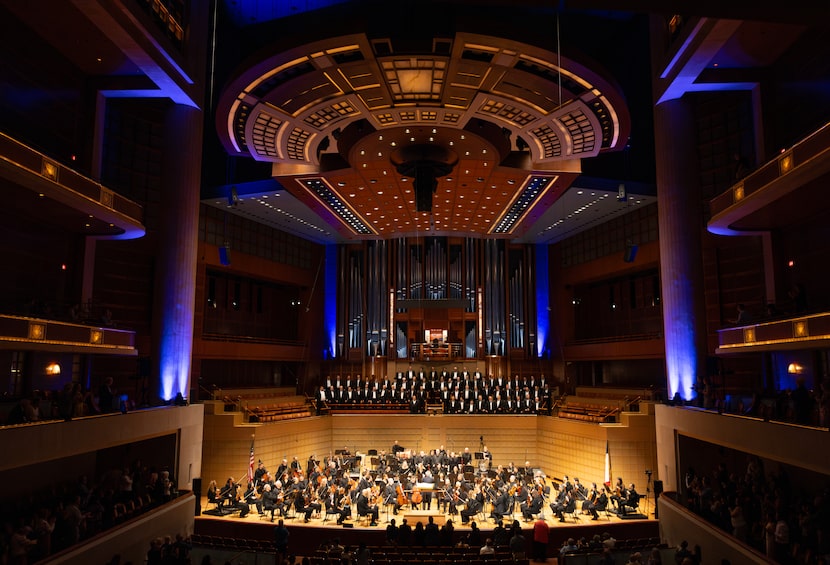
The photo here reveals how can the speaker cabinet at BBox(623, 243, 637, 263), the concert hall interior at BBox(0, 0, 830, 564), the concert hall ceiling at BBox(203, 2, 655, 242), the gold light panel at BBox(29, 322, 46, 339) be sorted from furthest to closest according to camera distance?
the speaker cabinet at BBox(623, 243, 637, 263)
the concert hall ceiling at BBox(203, 2, 655, 242)
the concert hall interior at BBox(0, 0, 830, 564)
the gold light panel at BBox(29, 322, 46, 339)

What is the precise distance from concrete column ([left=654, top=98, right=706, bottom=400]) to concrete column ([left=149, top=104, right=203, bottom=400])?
11323 millimetres

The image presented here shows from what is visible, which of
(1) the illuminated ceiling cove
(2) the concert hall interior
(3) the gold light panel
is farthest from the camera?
(1) the illuminated ceiling cove

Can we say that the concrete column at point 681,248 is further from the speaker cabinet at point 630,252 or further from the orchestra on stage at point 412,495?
the orchestra on stage at point 412,495

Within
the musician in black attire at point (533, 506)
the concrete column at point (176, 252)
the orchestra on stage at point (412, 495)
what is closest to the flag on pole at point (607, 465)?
the orchestra on stage at point (412, 495)

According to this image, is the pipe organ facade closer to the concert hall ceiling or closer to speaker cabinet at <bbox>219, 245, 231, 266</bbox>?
the concert hall ceiling

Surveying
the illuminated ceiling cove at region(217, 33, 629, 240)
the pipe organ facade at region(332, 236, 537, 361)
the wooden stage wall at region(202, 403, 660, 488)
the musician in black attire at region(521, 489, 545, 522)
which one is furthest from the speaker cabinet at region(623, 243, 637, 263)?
the musician in black attire at region(521, 489, 545, 522)

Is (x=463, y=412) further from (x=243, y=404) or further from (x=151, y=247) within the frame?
(x=151, y=247)

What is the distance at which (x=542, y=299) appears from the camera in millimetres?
21219

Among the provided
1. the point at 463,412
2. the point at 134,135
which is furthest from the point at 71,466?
the point at 463,412

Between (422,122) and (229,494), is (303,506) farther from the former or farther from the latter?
(422,122)

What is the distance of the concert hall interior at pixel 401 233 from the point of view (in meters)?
9.21

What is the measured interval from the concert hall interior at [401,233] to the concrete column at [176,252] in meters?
0.07

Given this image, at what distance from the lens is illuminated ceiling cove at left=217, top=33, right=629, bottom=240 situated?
9.94 m

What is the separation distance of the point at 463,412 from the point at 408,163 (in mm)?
8077
